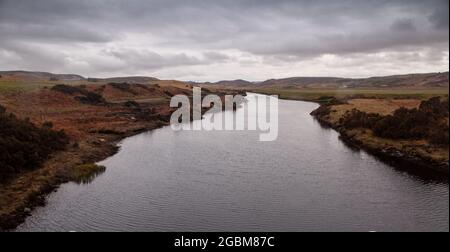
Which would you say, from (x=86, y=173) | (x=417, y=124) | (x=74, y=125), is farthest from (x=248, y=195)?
(x=74, y=125)

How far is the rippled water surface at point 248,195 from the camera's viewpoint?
85.4 feet

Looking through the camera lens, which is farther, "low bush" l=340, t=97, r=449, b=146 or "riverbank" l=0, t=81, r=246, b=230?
"low bush" l=340, t=97, r=449, b=146

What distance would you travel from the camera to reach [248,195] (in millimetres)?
31812

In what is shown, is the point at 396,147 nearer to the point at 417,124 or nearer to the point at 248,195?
the point at 417,124

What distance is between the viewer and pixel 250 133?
6406 cm

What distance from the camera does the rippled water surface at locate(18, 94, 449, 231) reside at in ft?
85.4

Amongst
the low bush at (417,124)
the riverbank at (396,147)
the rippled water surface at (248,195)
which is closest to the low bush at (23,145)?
the rippled water surface at (248,195)

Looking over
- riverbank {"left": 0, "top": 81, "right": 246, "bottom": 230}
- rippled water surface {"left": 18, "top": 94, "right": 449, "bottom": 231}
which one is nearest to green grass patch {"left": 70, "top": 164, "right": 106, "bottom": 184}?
riverbank {"left": 0, "top": 81, "right": 246, "bottom": 230}

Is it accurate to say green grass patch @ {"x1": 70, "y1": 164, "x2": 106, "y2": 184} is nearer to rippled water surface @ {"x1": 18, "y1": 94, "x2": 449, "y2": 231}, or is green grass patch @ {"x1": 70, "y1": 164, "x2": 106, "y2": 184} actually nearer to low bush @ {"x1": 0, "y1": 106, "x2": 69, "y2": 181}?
rippled water surface @ {"x1": 18, "y1": 94, "x2": 449, "y2": 231}

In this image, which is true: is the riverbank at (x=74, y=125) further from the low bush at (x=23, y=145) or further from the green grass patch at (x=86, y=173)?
the low bush at (x=23, y=145)

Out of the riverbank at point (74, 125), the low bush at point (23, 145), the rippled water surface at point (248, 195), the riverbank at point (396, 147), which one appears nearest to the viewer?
the rippled water surface at point (248, 195)

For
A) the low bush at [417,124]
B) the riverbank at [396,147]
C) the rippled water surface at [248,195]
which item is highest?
the low bush at [417,124]
